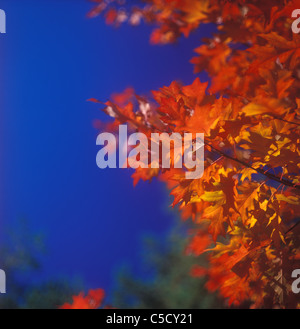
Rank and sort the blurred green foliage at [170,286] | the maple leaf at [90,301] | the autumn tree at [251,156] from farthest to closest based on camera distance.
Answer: the blurred green foliage at [170,286] < the maple leaf at [90,301] < the autumn tree at [251,156]

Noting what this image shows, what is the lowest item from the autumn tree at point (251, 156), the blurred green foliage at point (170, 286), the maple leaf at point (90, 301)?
the blurred green foliage at point (170, 286)

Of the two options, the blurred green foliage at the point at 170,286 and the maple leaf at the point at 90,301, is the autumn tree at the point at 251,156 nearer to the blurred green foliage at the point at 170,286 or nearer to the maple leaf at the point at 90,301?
the maple leaf at the point at 90,301

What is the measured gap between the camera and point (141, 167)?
63.5 inches

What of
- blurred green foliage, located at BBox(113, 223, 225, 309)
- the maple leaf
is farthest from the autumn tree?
blurred green foliage, located at BBox(113, 223, 225, 309)

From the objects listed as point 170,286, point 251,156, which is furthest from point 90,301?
point 170,286

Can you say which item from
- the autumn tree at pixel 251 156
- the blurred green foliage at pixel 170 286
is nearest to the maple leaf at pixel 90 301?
the autumn tree at pixel 251 156

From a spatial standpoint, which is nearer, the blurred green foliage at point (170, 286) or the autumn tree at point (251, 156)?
the autumn tree at point (251, 156)

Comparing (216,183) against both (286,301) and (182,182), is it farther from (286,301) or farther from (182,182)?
(286,301)

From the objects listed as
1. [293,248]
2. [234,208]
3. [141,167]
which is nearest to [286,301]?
[293,248]

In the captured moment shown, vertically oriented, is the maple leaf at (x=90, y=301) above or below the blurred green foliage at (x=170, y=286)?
above

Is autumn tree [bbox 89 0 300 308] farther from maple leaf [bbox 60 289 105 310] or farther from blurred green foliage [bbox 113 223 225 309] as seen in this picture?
blurred green foliage [bbox 113 223 225 309]

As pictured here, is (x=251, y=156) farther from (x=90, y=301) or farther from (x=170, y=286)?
(x=170, y=286)

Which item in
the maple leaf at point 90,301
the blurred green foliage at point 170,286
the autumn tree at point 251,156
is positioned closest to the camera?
the autumn tree at point 251,156
